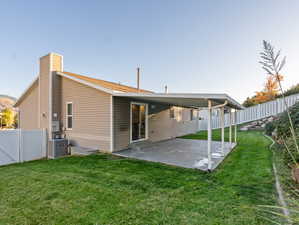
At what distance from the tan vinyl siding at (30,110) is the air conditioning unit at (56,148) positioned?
10.9ft

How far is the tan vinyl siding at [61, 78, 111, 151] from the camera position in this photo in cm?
688

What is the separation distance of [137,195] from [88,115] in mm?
5172

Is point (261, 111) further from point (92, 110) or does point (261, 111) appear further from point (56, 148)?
point (56, 148)

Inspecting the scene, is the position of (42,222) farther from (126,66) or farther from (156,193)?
(126,66)

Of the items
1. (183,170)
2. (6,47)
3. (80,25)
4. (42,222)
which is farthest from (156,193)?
(6,47)

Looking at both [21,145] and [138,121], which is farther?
[138,121]

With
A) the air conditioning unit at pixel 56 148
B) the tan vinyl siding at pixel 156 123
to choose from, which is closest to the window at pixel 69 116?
the air conditioning unit at pixel 56 148

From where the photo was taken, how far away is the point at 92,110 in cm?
727

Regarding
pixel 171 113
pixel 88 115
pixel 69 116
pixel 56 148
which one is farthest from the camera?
pixel 171 113

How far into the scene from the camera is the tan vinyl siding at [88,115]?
688 cm

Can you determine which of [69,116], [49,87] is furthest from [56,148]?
[49,87]

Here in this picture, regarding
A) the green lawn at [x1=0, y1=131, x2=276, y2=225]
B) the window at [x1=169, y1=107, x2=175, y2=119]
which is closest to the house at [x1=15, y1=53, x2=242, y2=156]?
the window at [x1=169, y1=107, x2=175, y2=119]

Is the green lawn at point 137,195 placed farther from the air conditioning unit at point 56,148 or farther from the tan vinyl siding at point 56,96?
the tan vinyl siding at point 56,96

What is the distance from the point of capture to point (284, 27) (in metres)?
1.85
